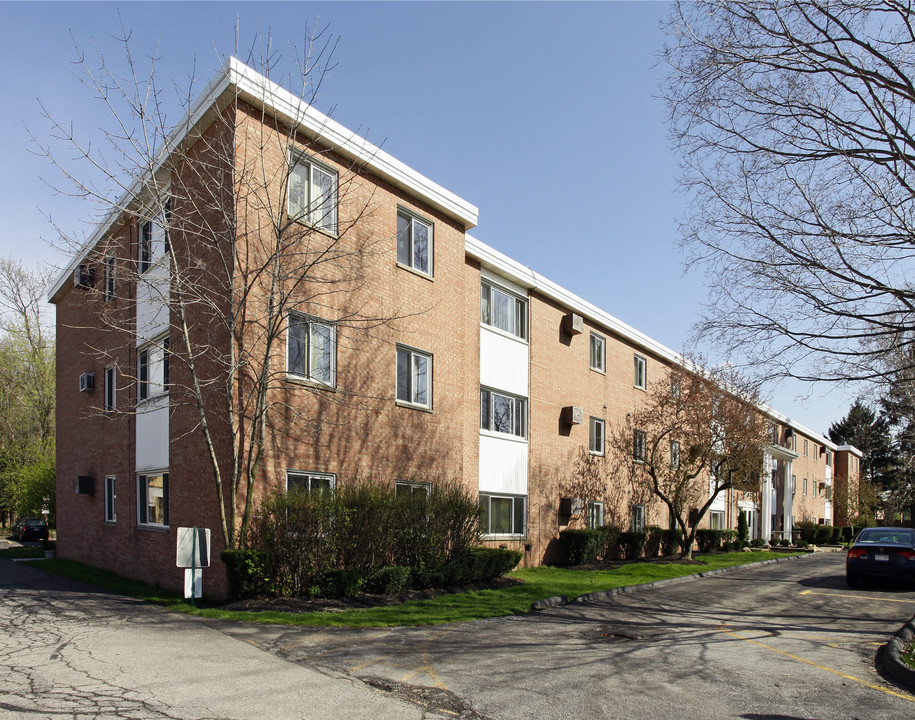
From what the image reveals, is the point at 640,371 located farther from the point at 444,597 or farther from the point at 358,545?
the point at 358,545

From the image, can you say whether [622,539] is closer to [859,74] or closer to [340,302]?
[340,302]

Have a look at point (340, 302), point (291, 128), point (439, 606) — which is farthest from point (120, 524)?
point (291, 128)

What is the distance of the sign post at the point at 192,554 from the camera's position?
36.6ft

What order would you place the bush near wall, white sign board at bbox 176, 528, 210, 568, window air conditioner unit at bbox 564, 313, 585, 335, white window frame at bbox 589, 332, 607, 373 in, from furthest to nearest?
white window frame at bbox 589, 332, 607, 373 < window air conditioner unit at bbox 564, 313, 585, 335 < the bush near wall < white sign board at bbox 176, 528, 210, 568

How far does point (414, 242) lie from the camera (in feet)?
56.5

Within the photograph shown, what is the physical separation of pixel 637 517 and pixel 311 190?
66.4 ft

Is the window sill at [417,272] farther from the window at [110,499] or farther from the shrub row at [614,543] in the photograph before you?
the shrub row at [614,543]

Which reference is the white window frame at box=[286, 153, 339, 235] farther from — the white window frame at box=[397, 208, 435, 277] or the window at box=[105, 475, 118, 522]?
the window at box=[105, 475, 118, 522]

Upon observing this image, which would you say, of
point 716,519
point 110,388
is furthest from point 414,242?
point 716,519

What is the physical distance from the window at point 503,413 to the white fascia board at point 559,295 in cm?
353

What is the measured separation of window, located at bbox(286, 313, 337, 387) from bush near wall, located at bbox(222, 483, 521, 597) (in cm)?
236

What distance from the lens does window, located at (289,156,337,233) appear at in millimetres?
14171

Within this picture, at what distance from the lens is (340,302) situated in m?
14.9

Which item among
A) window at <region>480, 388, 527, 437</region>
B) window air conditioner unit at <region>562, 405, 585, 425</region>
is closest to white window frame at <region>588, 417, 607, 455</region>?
window air conditioner unit at <region>562, 405, 585, 425</region>
